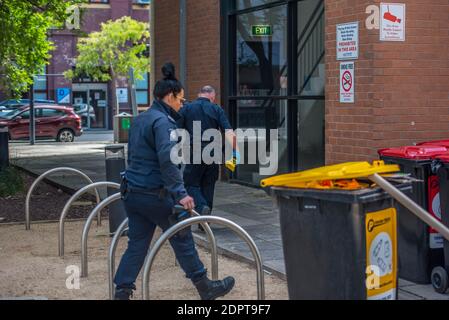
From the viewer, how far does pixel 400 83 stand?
9805mm

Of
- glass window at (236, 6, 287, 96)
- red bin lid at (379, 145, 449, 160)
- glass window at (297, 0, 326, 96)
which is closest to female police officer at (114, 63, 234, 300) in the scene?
red bin lid at (379, 145, 449, 160)

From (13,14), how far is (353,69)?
27.9 feet

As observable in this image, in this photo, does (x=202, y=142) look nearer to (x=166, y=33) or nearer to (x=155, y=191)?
(x=155, y=191)

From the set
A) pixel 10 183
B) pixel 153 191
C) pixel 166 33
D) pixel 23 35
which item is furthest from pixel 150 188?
pixel 23 35

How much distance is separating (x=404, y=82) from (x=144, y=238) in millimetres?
4748

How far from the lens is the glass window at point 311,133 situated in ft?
39.5

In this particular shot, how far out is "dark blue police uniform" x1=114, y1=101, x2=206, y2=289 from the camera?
606cm

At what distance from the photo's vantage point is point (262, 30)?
1374cm

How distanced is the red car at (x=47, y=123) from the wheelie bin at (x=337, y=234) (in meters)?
26.2

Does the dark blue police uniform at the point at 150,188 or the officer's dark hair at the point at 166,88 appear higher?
the officer's dark hair at the point at 166,88

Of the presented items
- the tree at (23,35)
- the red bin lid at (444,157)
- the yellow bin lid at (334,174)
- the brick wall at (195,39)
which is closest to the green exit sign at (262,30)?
the brick wall at (195,39)

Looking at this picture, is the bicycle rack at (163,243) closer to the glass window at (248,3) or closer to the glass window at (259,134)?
the glass window at (259,134)

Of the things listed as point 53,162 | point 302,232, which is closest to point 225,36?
point 53,162

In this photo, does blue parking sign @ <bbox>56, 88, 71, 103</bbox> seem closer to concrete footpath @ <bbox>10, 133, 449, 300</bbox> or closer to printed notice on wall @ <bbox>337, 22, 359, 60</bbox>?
concrete footpath @ <bbox>10, 133, 449, 300</bbox>
